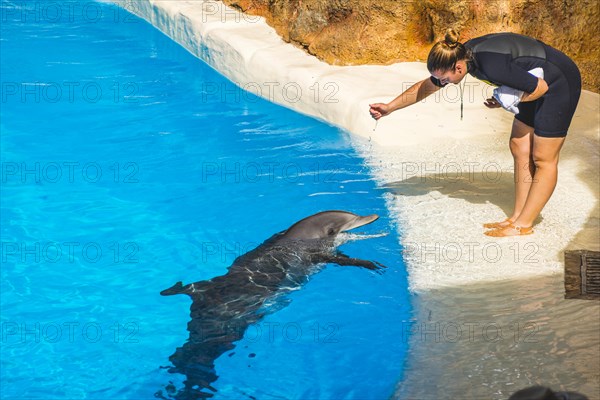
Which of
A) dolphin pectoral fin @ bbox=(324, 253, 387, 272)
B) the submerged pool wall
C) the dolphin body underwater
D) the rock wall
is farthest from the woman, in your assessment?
the rock wall

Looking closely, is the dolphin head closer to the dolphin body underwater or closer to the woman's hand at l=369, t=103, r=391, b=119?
the dolphin body underwater

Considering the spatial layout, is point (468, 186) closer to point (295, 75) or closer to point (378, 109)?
point (378, 109)

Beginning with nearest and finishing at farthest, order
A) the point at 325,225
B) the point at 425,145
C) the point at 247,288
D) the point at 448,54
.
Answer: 1. the point at 448,54
2. the point at 247,288
3. the point at 325,225
4. the point at 425,145

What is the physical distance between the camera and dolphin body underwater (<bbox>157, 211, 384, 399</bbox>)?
4.86 m

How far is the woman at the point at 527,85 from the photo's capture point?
16.7 ft

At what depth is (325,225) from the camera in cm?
578

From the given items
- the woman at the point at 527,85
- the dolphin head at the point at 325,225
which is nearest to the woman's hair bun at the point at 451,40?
the woman at the point at 527,85

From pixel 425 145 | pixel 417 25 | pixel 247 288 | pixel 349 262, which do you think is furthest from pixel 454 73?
pixel 417 25

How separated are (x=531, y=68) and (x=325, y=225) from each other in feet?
5.82

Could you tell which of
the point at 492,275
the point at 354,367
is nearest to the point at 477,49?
the point at 492,275

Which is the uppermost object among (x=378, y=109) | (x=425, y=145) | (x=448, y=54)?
(x=448, y=54)

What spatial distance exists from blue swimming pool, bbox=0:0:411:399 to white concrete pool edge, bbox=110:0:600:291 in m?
0.21

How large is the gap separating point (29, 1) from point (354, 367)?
12132 mm

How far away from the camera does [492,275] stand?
550cm
